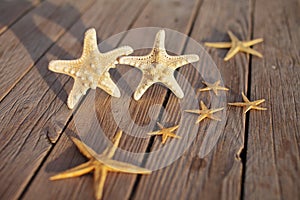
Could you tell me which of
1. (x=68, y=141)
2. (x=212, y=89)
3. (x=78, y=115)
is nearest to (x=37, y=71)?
(x=78, y=115)

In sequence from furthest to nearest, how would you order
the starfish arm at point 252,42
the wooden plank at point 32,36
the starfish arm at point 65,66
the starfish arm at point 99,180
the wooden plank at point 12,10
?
the wooden plank at point 12,10, the starfish arm at point 252,42, the wooden plank at point 32,36, the starfish arm at point 65,66, the starfish arm at point 99,180

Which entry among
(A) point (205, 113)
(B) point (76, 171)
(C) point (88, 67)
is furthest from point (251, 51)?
(B) point (76, 171)

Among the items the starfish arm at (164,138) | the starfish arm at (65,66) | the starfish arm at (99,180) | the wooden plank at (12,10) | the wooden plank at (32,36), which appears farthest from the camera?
the wooden plank at (12,10)

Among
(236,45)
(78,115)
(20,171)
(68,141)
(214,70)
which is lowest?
(20,171)

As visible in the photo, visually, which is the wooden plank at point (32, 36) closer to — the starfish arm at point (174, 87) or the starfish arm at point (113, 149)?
the starfish arm at point (113, 149)

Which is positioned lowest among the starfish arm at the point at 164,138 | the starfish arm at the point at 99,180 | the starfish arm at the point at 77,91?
the starfish arm at the point at 99,180

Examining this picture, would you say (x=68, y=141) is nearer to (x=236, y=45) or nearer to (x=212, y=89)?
(x=212, y=89)

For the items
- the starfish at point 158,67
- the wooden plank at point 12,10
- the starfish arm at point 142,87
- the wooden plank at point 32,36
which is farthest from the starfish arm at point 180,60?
the wooden plank at point 12,10
